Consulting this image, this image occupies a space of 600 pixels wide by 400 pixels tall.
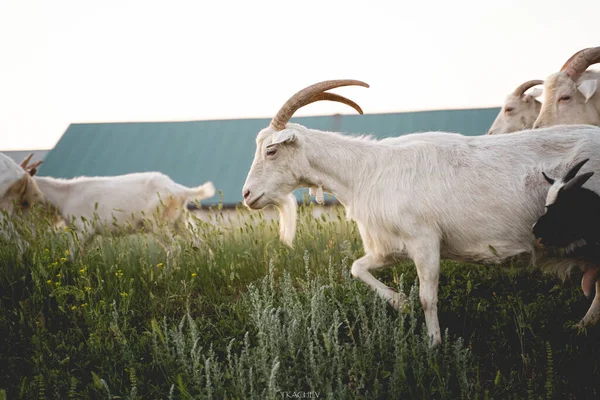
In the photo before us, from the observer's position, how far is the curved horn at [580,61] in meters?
6.28

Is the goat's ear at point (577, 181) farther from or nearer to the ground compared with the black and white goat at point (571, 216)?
farther from the ground

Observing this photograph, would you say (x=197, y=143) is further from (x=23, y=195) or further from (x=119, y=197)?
(x=23, y=195)

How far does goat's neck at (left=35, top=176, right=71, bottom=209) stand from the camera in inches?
380

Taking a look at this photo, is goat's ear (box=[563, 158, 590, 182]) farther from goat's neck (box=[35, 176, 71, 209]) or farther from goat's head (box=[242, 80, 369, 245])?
goat's neck (box=[35, 176, 71, 209])

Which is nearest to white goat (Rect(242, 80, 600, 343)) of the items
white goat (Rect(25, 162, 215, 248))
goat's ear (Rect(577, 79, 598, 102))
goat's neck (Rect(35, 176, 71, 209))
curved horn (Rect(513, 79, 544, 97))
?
goat's ear (Rect(577, 79, 598, 102))

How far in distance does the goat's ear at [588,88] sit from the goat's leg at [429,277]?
311cm

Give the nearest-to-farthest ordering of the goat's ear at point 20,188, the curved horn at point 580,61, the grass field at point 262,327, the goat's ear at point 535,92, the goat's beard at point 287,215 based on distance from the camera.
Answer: the grass field at point 262,327, the goat's beard at point 287,215, the curved horn at point 580,61, the goat's ear at point 535,92, the goat's ear at point 20,188

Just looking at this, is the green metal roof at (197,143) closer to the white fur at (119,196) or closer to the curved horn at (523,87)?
the white fur at (119,196)

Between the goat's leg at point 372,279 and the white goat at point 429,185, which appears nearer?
the white goat at point 429,185

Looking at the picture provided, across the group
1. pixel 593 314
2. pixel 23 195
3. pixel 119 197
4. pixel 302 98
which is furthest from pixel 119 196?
pixel 593 314

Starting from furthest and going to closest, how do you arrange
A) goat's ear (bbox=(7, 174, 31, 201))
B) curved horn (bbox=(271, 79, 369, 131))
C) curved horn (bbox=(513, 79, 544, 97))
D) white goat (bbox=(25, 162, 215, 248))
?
white goat (bbox=(25, 162, 215, 248)) < goat's ear (bbox=(7, 174, 31, 201)) < curved horn (bbox=(513, 79, 544, 97)) < curved horn (bbox=(271, 79, 369, 131))

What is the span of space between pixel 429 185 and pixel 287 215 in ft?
4.72

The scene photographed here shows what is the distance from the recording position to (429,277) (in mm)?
4176

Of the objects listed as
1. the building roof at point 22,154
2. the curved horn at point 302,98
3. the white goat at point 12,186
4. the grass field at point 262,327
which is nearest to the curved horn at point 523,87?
the grass field at point 262,327
